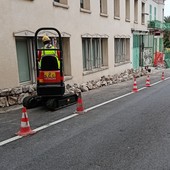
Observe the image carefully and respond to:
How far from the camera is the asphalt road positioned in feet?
15.0

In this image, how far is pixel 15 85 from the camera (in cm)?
990

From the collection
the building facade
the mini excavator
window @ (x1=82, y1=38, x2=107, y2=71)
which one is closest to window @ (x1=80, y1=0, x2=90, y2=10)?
the building facade

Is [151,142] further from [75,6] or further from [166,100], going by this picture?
[75,6]

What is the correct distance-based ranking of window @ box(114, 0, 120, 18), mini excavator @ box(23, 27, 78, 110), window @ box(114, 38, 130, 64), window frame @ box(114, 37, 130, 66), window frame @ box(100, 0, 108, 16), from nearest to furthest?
mini excavator @ box(23, 27, 78, 110), window frame @ box(100, 0, 108, 16), window @ box(114, 0, 120, 18), window frame @ box(114, 37, 130, 66), window @ box(114, 38, 130, 64)

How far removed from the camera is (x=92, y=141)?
566cm

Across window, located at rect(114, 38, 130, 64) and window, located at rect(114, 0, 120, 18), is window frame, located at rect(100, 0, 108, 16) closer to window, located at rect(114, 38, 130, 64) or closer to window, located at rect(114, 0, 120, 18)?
window, located at rect(114, 0, 120, 18)

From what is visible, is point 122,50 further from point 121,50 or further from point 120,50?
point 120,50

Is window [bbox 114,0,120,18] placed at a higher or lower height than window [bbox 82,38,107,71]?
higher

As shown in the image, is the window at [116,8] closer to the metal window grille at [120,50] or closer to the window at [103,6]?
the metal window grille at [120,50]

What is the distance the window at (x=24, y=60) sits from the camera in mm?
10547

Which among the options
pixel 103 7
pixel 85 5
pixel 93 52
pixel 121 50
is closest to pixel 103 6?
pixel 103 7

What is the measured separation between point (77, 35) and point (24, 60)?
4.37m

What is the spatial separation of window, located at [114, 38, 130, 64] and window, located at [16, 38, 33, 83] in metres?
11.4

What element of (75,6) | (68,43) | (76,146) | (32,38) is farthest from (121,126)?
(75,6)
